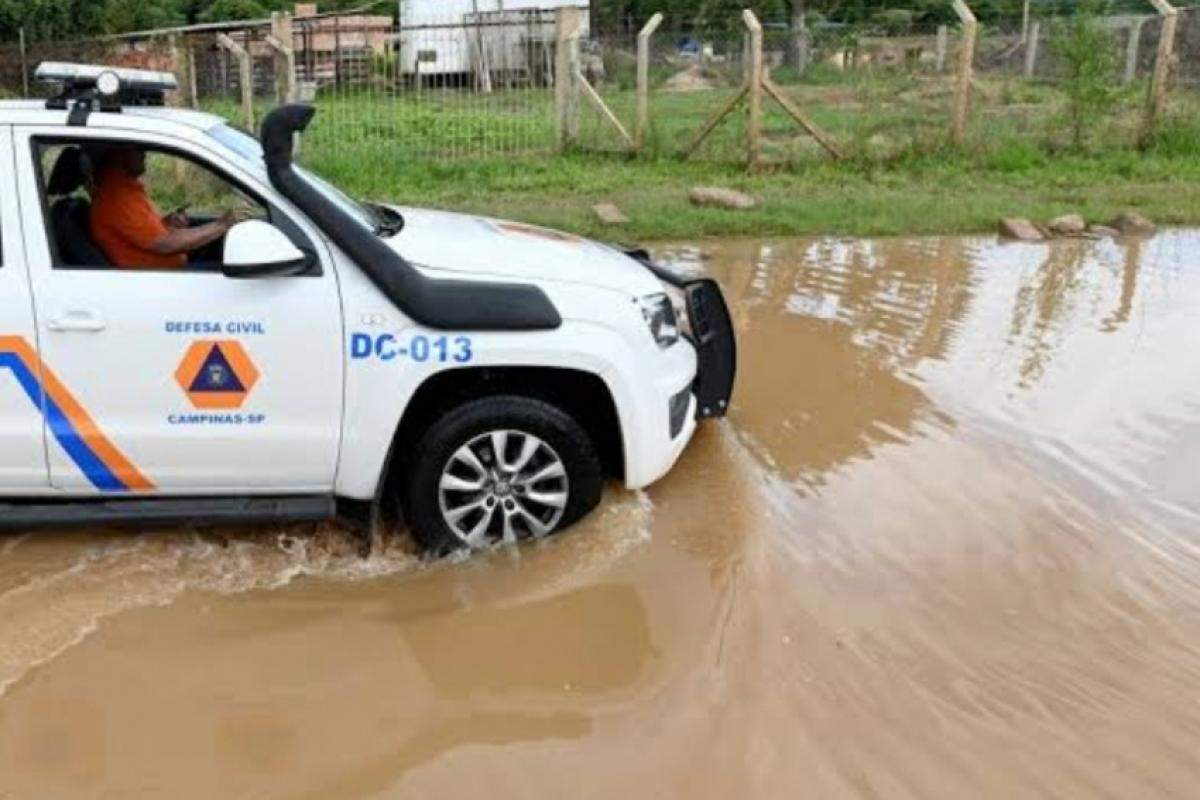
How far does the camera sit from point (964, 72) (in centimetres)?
1435

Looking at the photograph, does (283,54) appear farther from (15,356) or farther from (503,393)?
(503,393)

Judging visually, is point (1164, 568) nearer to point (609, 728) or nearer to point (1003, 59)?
point (609, 728)

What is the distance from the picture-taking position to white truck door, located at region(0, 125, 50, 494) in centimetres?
421

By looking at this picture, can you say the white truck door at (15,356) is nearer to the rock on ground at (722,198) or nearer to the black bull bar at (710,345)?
the black bull bar at (710,345)

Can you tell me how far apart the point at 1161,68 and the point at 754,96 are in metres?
5.04

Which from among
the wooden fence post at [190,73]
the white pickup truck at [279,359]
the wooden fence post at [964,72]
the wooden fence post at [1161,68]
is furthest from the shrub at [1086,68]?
the white pickup truck at [279,359]

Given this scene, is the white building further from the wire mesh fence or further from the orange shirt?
the orange shirt

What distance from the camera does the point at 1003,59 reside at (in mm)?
15750

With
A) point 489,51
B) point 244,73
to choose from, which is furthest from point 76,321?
point 489,51

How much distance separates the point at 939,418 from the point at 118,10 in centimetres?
3425

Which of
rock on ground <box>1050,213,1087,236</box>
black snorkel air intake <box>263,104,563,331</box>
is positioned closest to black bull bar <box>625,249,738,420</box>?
black snorkel air intake <box>263,104,563,331</box>

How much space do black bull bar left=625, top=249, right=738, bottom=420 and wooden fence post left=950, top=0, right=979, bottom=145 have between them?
1013cm

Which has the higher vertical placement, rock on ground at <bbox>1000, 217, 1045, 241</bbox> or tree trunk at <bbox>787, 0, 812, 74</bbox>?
tree trunk at <bbox>787, 0, 812, 74</bbox>

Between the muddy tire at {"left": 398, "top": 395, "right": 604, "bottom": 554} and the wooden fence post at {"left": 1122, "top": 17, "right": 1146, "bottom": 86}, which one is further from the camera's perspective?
the wooden fence post at {"left": 1122, "top": 17, "right": 1146, "bottom": 86}
